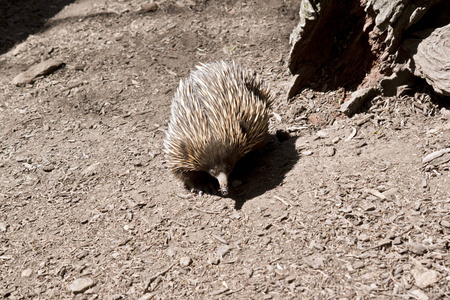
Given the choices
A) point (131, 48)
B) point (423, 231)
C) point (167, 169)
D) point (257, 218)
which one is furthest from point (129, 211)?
point (131, 48)

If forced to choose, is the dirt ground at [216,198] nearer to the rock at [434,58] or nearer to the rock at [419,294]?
the rock at [419,294]

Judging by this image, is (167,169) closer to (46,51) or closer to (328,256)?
(328,256)

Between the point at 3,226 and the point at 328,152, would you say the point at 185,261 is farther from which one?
the point at 3,226

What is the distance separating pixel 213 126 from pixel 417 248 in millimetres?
1861

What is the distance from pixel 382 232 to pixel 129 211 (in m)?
2.22

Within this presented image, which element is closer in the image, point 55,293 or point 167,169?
point 55,293

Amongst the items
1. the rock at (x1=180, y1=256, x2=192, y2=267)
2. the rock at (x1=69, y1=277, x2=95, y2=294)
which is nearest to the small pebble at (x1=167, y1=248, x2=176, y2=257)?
the rock at (x1=180, y1=256, x2=192, y2=267)

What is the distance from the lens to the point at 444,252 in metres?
2.86

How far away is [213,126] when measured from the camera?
3.87 m

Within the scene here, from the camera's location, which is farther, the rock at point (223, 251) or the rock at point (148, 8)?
the rock at point (148, 8)

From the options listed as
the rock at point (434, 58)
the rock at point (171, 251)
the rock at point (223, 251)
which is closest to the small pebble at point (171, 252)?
the rock at point (171, 251)

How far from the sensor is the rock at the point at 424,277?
2713 millimetres

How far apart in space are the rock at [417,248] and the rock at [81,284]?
2323 millimetres

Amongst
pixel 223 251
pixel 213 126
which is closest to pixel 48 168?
pixel 213 126
